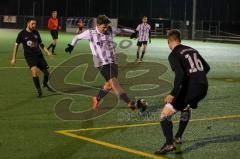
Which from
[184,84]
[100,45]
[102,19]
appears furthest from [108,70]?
[184,84]

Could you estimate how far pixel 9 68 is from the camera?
19.1 metres

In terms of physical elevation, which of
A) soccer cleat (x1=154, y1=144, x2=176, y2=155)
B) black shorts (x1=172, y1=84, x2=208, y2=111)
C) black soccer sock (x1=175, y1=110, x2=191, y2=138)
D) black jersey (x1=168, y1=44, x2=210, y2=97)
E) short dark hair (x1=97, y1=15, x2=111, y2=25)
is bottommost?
soccer cleat (x1=154, y1=144, x2=176, y2=155)

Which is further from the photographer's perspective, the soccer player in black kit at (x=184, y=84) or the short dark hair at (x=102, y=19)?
the short dark hair at (x=102, y=19)

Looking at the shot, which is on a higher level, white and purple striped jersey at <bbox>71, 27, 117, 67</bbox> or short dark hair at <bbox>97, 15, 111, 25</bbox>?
short dark hair at <bbox>97, 15, 111, 25</bbox>

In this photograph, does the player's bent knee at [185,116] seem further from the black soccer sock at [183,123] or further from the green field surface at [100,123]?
the green field surface at [100,123]

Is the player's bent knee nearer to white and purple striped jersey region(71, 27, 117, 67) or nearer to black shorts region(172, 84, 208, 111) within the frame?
black shorts region(172, 84, 208, 111)

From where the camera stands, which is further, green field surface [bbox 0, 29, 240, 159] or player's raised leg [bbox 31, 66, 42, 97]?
player's raised leg [bbox 31, 66, 42, 97]

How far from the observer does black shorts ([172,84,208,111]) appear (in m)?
7.29

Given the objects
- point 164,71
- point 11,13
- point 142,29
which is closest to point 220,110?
point 164,71

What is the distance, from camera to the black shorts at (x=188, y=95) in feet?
23.9

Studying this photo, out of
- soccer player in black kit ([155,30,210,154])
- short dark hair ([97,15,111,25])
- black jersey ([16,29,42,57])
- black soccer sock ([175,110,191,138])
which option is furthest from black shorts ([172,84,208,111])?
black jersey ([16,29,42,57])

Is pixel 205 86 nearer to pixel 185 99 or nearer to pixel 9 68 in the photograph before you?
pixel 185 99

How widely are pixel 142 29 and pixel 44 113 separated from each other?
1588 cm

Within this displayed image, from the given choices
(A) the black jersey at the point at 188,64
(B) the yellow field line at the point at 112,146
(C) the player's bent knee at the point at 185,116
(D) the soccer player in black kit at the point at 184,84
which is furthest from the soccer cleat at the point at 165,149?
(A) the black jersey at the point at 188,64
